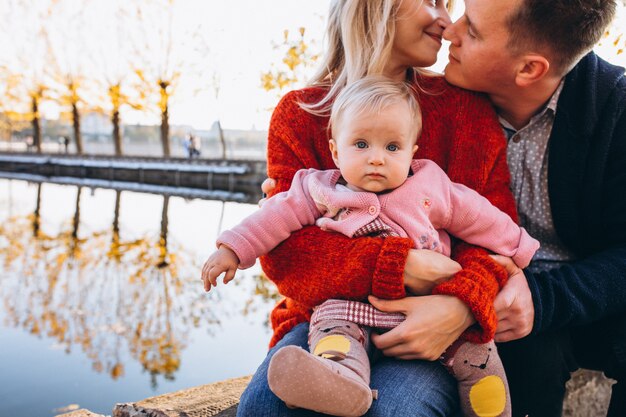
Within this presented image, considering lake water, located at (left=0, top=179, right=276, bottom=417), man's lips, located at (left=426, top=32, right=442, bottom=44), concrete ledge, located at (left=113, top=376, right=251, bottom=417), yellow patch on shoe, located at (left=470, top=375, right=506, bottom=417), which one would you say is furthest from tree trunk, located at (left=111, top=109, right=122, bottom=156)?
yellow patch on shoe, located at (left=470, top=375, right=506, bottom=417)

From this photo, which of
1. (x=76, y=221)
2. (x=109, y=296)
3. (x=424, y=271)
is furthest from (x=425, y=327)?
(x=76, y=221)

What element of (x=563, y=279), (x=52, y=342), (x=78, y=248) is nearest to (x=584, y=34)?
(x=563, y=279)

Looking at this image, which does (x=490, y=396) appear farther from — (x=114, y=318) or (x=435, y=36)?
(x=114, y=318)

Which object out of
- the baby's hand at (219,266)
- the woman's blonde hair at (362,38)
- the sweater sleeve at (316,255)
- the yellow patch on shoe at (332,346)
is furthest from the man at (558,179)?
the baby's hand at (219,266)

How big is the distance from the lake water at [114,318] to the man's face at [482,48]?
2.66m

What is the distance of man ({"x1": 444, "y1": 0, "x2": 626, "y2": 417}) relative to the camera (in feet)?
5.63

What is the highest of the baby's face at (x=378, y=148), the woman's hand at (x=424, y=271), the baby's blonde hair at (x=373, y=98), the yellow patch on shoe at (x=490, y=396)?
the baby's blonde hair at (x=373, y=98)

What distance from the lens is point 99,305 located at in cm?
482

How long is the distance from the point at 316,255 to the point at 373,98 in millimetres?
500

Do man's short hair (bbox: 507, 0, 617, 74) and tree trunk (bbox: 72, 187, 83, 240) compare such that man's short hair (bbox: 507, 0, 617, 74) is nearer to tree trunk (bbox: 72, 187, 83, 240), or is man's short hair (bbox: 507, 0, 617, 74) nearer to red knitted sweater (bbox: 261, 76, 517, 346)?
red knitted sweater (bbox: 261, 76, 517, 346)

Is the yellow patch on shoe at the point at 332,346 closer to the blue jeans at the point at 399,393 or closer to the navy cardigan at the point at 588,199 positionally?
the blue jeans at the point at 399,393

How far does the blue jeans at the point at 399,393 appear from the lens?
1358 mm

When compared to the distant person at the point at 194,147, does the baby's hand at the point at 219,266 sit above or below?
above

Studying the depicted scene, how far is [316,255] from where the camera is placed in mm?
1673
